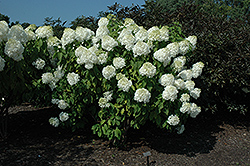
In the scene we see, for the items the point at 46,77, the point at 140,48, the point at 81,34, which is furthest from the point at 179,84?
the point at 46,77

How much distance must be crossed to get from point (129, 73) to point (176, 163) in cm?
154

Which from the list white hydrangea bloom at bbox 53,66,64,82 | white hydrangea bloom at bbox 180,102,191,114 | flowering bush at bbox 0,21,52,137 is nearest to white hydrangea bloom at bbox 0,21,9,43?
flowering bush at bbox 0,21,52,137

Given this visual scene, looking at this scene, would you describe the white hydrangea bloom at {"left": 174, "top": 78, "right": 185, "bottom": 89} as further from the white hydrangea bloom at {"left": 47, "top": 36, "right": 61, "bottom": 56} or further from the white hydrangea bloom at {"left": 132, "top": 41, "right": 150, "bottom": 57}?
the white hydrangea bloom at {"left": 47, "top": 36, "right": 61, "bottom": 56}

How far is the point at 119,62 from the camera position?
3.54 metres

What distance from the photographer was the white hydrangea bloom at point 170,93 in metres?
3.36

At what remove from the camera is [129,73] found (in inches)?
148

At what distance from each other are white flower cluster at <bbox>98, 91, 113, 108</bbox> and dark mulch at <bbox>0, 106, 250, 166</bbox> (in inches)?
31.7

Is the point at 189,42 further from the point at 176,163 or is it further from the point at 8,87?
the point at 8,87

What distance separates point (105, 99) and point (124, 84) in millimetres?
521

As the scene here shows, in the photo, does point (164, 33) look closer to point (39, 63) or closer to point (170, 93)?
Answer: point (170, 93)

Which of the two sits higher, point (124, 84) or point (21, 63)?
point (21, 63)

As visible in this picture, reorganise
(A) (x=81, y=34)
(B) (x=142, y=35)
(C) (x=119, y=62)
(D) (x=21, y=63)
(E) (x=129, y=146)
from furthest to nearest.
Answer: (E) (x=129, y=146) → (A) (x=81, y=34) → (B) (x=142, y=35) → (D) (x=21, y=63) → (C) (x=119, y=62)

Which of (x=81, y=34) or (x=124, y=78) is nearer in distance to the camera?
(x=124, y=78)

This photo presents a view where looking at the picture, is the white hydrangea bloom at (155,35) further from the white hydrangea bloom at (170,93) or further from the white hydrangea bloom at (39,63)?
the white hydrangea bloom at (39,63)
